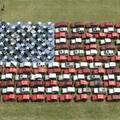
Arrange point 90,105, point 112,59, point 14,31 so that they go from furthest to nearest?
point 14,31
point 112,59
point 90,105

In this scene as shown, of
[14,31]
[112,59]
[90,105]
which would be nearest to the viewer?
[90,105]

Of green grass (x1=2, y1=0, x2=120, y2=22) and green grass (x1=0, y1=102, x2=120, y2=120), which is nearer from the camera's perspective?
green grass (x1=0, y1=102, x2=120, y2=120)

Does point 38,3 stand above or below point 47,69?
above

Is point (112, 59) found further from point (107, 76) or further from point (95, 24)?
point (95, 24)

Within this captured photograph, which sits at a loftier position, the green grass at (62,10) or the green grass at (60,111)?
the green grass at (62,10)

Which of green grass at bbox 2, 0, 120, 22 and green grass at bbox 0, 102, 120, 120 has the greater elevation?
green grass at bbox 2, 0, 120, 22

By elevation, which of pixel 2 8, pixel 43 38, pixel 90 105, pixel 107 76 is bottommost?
pixel 90 105

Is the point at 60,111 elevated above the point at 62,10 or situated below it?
below

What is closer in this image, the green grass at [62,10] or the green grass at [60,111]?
the green grass at [60,111]

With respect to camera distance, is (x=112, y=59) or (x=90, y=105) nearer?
(x=90, y=105)

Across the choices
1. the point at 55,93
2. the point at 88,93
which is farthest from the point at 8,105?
the point at 88,93

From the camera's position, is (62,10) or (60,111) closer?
(60,111)
